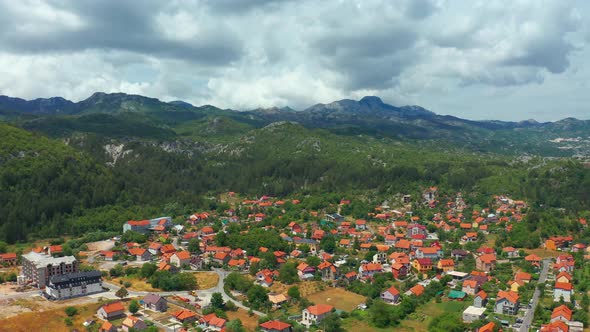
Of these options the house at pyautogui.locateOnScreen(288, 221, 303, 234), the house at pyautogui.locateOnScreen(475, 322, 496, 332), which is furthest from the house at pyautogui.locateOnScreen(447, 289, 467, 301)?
the house at pyautogui.locateOnScreen(288, 221, 303, 234)

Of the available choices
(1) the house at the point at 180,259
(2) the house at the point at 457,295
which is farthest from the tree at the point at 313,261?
(2) the house at the point at 457,295

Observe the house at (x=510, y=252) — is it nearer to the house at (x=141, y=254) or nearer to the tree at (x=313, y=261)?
the tree at (x=313, y=261)

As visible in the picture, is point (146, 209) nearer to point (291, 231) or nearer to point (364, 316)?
point (291, 231)

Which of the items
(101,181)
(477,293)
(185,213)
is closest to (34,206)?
(101,181)

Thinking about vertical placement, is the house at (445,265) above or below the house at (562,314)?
below

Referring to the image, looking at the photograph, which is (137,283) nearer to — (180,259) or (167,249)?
(180,259)

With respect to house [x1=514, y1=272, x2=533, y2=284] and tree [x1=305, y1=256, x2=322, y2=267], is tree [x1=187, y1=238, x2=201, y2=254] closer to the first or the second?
tree [x1=305, y1=256, x2=322, y2=267]
